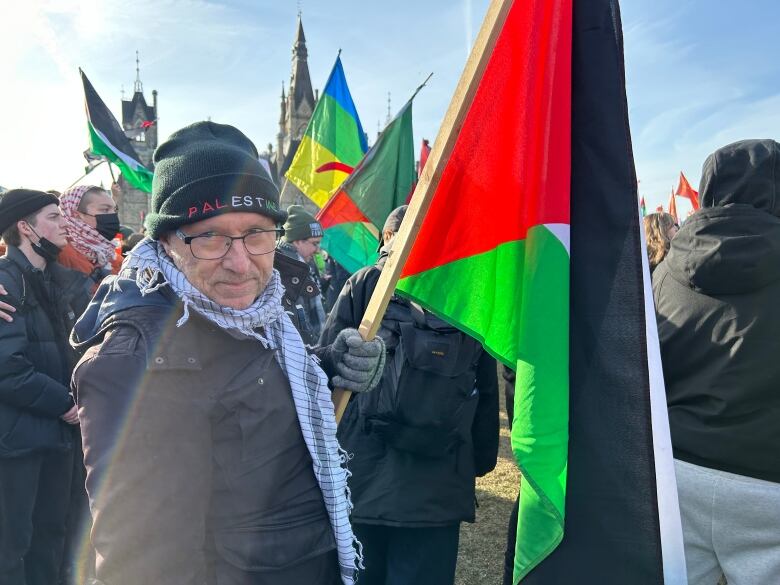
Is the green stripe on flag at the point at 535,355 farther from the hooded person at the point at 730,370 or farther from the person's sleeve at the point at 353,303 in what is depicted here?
the person's sleeve at the point at 353,303

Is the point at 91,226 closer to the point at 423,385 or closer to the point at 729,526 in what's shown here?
the point at 423,385

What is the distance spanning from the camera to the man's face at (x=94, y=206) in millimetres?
3842

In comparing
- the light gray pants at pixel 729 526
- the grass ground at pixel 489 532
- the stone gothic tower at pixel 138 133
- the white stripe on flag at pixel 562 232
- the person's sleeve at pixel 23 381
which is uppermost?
the stone gothic tower at pixel 138 133

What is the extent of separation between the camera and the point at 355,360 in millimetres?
1776

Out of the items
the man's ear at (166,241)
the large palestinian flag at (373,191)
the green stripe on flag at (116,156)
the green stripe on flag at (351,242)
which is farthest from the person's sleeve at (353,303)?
the green stripe on flag at (116,156)

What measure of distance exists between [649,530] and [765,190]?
4.97 ft

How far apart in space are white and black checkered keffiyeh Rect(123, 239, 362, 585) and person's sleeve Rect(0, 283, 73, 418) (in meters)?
1.86

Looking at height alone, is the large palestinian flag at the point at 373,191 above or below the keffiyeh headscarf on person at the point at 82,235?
above

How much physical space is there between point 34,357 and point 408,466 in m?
2.25

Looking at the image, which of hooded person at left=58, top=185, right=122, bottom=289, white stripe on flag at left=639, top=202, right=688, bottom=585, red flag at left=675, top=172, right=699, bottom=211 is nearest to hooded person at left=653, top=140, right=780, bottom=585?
white stripe on flag at left=639, top=202, right=688, bottom=585

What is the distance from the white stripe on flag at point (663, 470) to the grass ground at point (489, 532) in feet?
8.84

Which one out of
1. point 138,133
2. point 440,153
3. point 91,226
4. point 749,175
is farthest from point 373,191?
point 138,133

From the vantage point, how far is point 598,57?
5.27 feet

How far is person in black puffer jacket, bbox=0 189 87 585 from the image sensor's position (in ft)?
9.23
